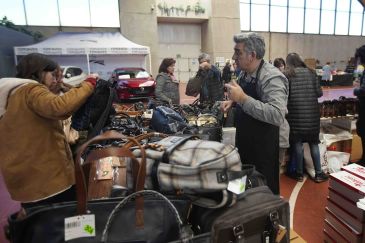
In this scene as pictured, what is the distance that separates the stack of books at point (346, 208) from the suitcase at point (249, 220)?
3.10ft

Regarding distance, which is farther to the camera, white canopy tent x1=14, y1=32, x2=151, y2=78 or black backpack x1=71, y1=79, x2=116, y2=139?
white canopy tent x1=14, y1=32, x2=151, y2=78

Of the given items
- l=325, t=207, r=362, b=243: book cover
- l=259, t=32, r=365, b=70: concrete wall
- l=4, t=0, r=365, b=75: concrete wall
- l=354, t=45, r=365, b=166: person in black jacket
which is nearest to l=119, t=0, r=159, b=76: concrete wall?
l=4, t=0, r=365, b=75: concrete wall

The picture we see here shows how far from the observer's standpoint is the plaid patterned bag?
745 mm

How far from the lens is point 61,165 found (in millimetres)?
1335

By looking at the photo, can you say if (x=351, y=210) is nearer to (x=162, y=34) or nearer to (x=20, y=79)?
(x=20, y=79)

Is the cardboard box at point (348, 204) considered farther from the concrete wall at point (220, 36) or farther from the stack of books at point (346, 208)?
the concrete wall at point (220, 36)

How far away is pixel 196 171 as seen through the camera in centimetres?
74

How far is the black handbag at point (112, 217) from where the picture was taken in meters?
Answer: 0.74

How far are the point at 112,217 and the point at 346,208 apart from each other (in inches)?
60.1

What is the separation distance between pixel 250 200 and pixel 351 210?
1.15m

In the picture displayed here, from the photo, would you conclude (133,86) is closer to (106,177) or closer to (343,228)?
(106,177)

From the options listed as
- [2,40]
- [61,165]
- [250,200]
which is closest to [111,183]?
[61,165]

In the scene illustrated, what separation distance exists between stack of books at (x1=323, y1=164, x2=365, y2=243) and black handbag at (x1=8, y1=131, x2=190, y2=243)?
1.28 m

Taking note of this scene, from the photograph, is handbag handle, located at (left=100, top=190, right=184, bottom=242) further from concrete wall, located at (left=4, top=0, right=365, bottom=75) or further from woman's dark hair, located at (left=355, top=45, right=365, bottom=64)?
concrete wall, located at (left=4, top=0, right=365, bottom=75)
